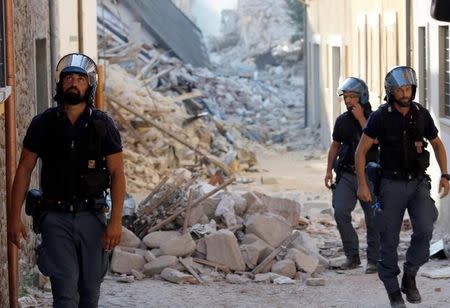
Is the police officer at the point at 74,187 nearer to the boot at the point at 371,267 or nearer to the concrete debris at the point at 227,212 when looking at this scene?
the boot at the point at 371,267

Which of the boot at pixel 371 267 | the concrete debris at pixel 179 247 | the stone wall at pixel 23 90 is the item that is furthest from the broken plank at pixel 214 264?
the stone wall at pixel 23 90

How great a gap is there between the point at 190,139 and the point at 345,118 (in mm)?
13625

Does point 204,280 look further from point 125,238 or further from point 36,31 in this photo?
point 36,31

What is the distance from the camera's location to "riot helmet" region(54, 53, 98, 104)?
23.3ft

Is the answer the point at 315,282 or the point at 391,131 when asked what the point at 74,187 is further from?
the point at 315,282

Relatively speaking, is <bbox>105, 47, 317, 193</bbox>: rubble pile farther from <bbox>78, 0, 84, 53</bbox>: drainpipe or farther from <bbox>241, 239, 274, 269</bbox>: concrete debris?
<bbox>241, 239, 274, 269</bbox>: concrete debris

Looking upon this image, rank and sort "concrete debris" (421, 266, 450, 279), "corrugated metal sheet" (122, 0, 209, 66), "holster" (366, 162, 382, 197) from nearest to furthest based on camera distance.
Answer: "holster" (366, 162, 382, 197) < "concrete debris" (421, 266, 450, 279) < "corrugated metal sheet" (122, 0, 209, 66)

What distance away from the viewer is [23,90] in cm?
1052

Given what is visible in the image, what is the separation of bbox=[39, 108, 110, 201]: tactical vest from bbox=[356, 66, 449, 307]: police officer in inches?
105

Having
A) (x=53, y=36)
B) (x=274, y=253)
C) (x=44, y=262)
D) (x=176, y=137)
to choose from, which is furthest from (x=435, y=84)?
(x=44, y=262)

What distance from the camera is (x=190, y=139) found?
81.8 feet

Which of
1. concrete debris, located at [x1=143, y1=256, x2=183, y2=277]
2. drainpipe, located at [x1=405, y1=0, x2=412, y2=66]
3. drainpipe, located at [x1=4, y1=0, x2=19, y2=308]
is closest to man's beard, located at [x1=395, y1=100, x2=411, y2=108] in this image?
drainpipe, located at [x1=4, y1=0, x2=19, y2=308]

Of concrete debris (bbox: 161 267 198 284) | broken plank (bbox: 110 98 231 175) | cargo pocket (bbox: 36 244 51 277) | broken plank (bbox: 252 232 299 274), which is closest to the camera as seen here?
cargo pocket (bbox: 36 244 51 277)

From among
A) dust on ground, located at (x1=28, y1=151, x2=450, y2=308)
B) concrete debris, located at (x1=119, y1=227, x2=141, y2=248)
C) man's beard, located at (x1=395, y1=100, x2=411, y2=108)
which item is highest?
man's beard, located at (x1=395, y1=100, x2=411, y2=108)
